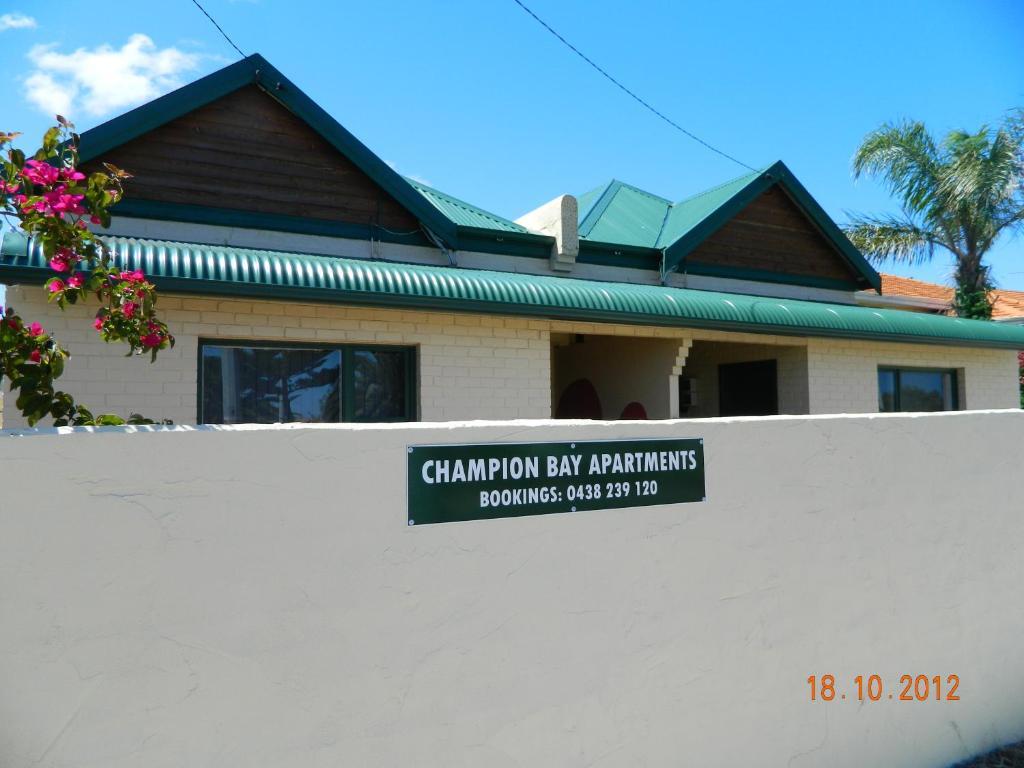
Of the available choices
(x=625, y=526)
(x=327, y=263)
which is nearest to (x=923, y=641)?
(x=625, y=526)

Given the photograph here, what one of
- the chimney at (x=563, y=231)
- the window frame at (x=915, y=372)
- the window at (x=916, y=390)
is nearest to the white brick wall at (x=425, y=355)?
the window frame at (x=915, y=372)

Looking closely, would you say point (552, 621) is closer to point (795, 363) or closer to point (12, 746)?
point (12, 746)

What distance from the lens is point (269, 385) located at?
6.82 metres

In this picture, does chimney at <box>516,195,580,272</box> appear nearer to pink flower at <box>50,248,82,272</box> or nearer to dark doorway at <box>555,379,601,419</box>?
dark doorway at <box>555,379,601,419</box>

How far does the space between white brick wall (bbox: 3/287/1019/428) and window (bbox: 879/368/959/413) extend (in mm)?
653

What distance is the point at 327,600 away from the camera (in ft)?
9.06

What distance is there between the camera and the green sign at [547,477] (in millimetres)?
3006

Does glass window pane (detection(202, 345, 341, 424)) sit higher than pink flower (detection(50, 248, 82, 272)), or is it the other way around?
pink flower (detection(50, 248, 82, 272))

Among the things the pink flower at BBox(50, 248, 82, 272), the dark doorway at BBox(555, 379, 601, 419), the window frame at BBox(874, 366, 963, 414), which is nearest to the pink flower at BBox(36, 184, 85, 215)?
the pink flower at BBox(50, 248, 82, 272)

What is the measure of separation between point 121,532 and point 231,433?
445mm

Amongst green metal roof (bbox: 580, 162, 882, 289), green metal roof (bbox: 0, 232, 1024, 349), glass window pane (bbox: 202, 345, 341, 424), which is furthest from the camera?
green metal roof (bbox: 580, 162, 882, 289)

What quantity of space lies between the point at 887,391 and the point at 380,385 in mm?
7514

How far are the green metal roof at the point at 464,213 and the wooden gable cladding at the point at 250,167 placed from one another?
95 centimetres

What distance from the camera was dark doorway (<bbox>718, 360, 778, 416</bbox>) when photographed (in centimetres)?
1070
